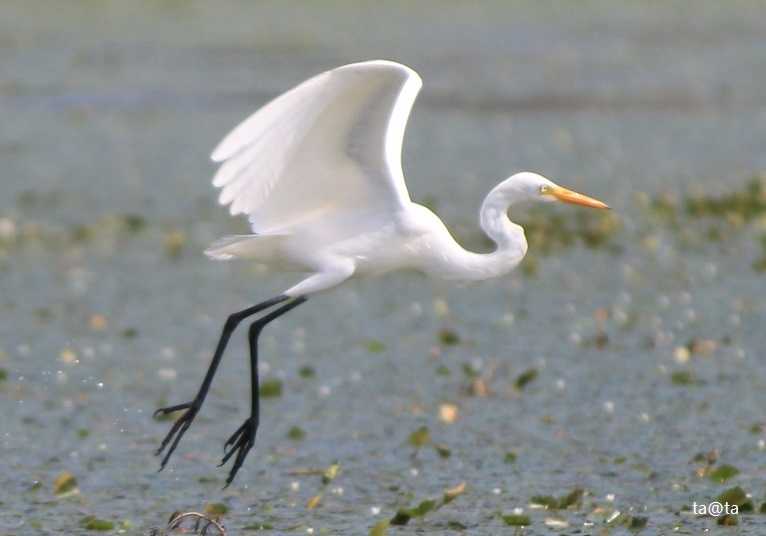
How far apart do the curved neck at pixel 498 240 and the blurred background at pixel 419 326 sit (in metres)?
0.83

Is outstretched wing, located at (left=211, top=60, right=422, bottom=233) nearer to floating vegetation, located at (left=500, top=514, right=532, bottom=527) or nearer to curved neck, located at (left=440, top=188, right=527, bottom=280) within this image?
curved neck, located at (left=440, top=188, right=527, bottom=280)

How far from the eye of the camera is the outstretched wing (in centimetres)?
584

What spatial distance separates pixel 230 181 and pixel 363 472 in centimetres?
157

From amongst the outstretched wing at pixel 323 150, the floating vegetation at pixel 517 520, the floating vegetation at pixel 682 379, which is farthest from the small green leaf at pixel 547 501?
the floating vegetation at pixel 682 379

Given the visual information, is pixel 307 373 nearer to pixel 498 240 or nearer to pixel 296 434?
pixel 296 434

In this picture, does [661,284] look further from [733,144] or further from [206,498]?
[733,144]

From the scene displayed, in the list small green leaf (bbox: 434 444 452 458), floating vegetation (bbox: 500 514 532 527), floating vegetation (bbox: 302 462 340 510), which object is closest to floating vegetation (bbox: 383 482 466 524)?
floating vegetation (bbox: 500 514 532 527)

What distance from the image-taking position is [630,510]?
6352mm

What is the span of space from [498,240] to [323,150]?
70 cm

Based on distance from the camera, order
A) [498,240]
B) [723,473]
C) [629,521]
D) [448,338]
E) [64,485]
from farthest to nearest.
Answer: [448,338]
[64,485]
[723,473]
[498,240]
[629,521]

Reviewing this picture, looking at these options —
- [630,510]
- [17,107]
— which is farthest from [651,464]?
[17,107]

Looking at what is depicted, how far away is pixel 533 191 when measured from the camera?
6.13 metres

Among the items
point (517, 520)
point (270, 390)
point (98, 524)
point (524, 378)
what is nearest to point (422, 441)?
point (524, 378)

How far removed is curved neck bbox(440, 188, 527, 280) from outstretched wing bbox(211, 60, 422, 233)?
0.31m
